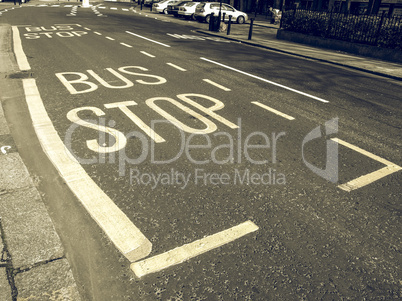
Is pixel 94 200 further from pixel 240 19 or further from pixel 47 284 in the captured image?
pixel 240 19

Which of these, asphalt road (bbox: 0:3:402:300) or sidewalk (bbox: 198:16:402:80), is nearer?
asphalt road (bbox: 0:3:402:300)

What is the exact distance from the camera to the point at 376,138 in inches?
222

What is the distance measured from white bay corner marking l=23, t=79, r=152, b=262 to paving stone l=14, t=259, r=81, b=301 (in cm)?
49

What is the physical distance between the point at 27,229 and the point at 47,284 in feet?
2.44

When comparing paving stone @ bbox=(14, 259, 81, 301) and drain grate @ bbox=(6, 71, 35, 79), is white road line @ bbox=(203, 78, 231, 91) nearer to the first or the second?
drain grate @ bbox=(6, 71, 35, 79)

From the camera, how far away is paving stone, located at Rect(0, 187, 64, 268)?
8.91ft

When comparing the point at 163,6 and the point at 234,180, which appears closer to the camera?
the point at 234,180

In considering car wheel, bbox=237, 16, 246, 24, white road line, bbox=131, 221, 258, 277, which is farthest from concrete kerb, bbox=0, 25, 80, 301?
car wheel, bbox=237, 16, 246, 24

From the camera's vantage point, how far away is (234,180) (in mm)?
4094

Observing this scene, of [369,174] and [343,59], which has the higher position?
[343,59]

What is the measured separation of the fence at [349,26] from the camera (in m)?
13.9

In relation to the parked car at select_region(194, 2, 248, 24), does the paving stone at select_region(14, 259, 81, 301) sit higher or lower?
lower

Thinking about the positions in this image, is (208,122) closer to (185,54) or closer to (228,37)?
(185,54)

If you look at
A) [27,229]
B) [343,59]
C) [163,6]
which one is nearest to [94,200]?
[27,229]
